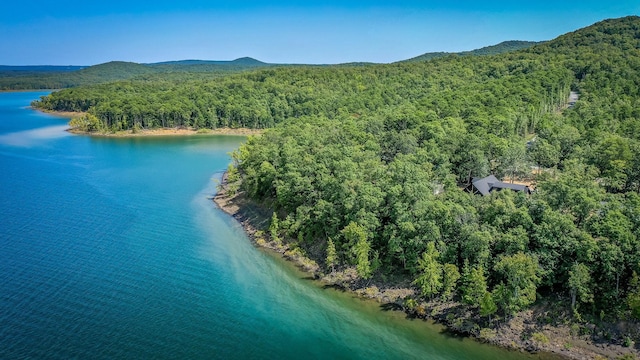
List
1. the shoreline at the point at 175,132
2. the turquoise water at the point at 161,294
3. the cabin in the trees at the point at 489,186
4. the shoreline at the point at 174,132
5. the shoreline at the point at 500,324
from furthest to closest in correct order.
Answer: the shoreline at the point at 174,132
the shoreline at the point at 175,132
the cabin in the trees at the point at 489,186
the turquoise water at the point at 161,294
the shoreline at the point at 500,324

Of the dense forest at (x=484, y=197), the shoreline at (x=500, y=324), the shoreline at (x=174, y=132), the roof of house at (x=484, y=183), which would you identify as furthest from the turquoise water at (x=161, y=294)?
the shoreline at (x=174, y=132)

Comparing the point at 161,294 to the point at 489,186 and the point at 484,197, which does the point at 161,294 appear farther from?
the point at 489,186

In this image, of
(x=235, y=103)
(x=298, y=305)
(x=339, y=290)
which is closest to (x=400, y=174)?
(x=339, y=290)

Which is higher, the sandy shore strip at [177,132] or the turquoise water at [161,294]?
the sandy shore strip at [177,132]

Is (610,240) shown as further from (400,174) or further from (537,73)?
(537,73)

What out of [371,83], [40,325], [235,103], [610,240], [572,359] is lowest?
[40,325]

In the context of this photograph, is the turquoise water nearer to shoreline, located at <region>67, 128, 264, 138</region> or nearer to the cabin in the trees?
the cabin in the trees

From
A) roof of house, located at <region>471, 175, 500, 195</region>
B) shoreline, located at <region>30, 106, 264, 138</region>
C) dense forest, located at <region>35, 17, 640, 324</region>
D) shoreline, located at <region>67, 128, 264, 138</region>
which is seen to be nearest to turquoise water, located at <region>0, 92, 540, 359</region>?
dense forest, located at <region>35, 17, 640, 324</region>

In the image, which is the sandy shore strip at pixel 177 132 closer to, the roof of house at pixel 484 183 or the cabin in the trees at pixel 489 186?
the roof of house at pixel 484 183
